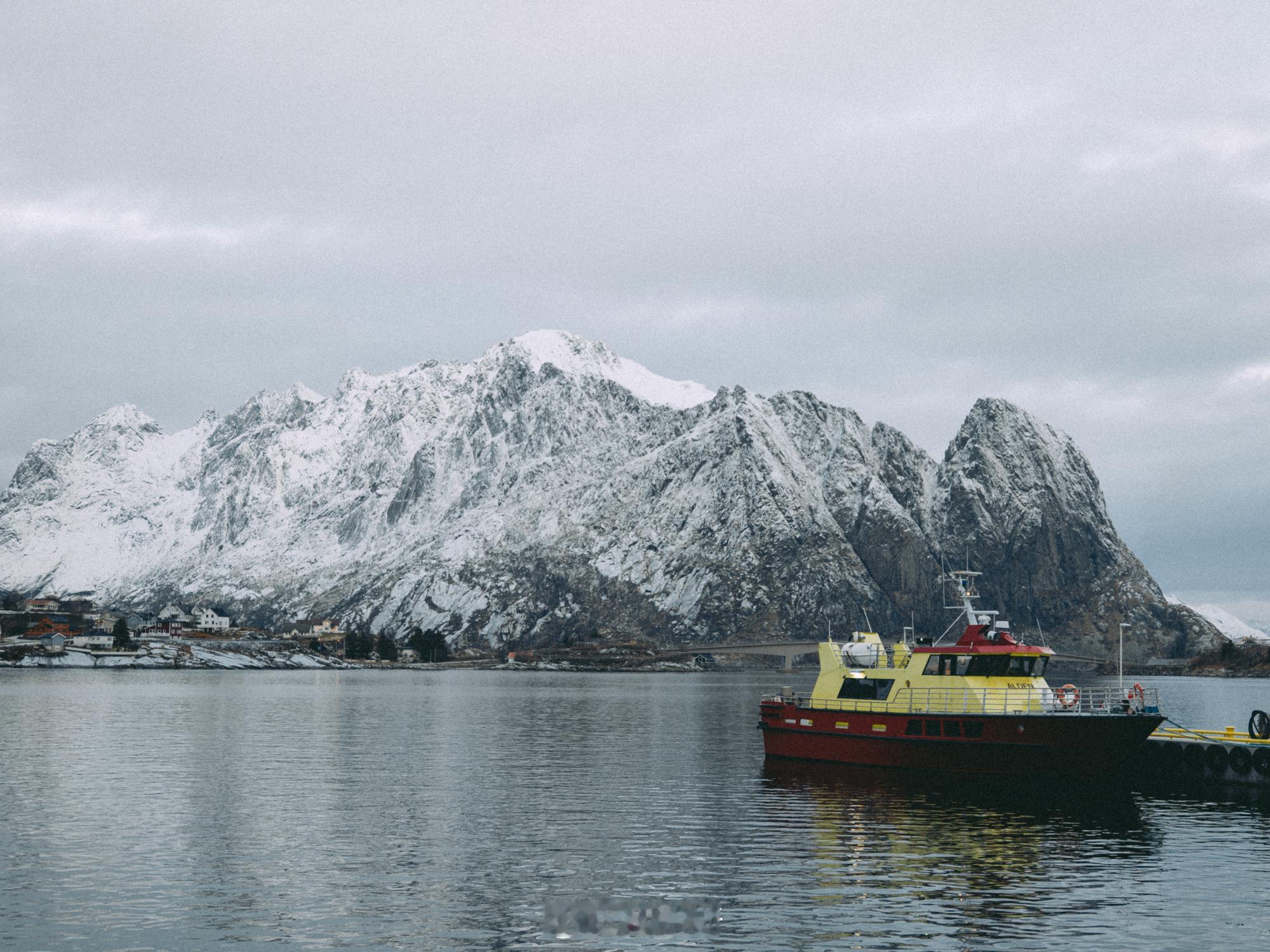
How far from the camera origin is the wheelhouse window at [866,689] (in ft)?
260

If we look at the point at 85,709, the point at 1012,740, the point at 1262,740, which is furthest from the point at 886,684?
the point at 85,709

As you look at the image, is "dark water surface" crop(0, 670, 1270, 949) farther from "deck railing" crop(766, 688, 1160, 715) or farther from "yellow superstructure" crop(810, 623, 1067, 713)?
"yellow superstructure" crop(810, 623, 1067, 713)

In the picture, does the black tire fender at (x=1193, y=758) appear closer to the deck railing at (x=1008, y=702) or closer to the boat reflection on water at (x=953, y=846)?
the deck railing at (x=1008, y=702)

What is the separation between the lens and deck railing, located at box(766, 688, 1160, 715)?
72000 millimetres

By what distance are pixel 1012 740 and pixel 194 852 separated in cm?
4548

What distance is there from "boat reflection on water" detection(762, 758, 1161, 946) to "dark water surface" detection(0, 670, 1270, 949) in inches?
7.6

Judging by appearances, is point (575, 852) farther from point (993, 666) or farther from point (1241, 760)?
point (1241, 760)

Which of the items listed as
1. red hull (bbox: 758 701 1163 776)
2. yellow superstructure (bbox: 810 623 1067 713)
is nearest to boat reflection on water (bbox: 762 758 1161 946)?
red hull (bbox: 758 701 1163 776)

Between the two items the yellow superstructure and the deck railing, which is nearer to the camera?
the deck railing

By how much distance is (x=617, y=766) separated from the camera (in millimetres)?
82250

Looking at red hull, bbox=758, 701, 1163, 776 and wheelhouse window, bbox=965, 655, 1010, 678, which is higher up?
wheelhouse window, bbox=965, 655, 1010, 678

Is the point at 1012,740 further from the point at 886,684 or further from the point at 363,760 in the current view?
the point at 363,760

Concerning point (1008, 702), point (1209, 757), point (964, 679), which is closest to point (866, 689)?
point (964, 679)

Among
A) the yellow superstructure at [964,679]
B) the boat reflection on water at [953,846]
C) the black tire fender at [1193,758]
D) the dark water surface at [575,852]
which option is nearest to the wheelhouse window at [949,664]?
the yellow superstructure at [964,679]
